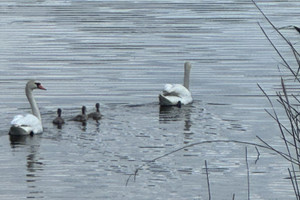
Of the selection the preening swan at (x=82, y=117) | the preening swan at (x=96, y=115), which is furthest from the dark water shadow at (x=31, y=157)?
the preening swan at (x=96, y=115)

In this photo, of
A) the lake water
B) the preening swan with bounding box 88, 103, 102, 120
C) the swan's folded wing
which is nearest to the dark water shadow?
the lake water

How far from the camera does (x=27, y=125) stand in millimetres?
15977

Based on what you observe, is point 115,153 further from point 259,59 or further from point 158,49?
point 158,49

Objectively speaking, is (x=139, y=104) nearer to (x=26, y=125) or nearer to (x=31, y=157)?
(x=26, y=125)

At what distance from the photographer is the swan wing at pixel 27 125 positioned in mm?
15959

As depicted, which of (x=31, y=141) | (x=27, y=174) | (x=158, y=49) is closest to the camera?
(x=27, y=174)

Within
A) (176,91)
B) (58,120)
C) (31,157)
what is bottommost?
(31,157)

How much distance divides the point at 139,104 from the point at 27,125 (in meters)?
3.44

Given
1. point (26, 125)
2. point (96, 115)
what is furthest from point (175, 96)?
point (26, 125)

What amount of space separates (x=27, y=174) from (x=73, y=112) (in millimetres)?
4857

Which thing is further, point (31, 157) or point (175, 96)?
point (175, 96)

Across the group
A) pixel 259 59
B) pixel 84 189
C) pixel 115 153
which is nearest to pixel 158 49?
pixel 259 59

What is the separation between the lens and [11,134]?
16172 millimetres

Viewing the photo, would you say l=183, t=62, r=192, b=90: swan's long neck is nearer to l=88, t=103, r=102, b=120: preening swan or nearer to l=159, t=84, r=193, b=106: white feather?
l=159, t=84, r=193, b=106: white feather
